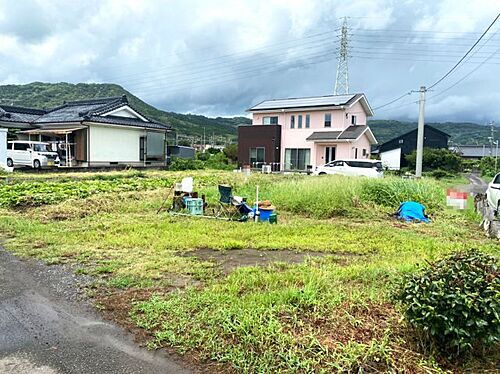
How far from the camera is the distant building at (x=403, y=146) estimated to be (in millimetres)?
33875

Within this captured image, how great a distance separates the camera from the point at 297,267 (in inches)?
178

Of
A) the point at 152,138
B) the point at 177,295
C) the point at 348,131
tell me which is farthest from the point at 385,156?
the point at 177,295

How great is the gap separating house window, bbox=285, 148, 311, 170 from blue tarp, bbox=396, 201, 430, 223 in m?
18.4

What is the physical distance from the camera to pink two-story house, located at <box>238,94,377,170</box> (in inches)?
1009

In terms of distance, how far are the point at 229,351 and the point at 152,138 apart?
78.9 ft

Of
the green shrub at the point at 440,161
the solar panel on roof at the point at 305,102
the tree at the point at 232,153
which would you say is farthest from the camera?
the tree at the point at 232,153

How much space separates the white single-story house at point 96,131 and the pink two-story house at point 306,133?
6551mm

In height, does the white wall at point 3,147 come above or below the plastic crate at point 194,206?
above

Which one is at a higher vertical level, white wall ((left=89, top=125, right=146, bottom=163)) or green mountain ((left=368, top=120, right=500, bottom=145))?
green mountain ((left=368, top=120, right=500, bottom=145))

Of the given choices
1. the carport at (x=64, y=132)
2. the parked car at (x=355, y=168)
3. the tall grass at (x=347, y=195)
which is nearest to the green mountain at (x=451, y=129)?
the parked car at (x=355, y=168)

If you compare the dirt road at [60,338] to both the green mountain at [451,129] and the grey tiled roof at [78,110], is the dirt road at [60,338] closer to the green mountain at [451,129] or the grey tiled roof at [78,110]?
the grey tiled roof at [78,110]

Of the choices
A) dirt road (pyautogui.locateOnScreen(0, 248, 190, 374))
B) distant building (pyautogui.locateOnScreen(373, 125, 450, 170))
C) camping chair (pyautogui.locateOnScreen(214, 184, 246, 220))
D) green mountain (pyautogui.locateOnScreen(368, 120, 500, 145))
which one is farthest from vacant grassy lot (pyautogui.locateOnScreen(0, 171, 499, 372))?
green mountain (pyautogui.locateOnScreen(368, 120, 500, 145))

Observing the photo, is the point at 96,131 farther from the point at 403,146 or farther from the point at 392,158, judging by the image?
the point at 403,146

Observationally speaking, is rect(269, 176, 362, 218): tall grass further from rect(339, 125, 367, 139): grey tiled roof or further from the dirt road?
rect(339, 125, 367, 139): grey tiled roof
